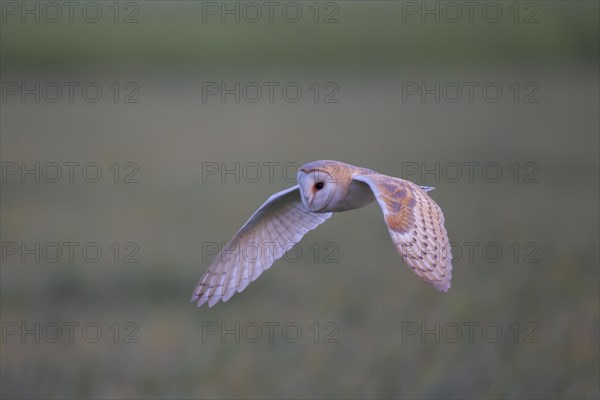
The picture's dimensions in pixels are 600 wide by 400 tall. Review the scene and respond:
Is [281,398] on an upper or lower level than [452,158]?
lower

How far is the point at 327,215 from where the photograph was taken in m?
6.16

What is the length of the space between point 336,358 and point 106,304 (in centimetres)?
231

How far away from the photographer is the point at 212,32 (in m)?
25.3

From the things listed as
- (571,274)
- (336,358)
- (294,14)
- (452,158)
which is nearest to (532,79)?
(294,14)

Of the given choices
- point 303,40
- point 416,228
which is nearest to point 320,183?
point 416,228

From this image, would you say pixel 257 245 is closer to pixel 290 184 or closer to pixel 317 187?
pixel 317 187

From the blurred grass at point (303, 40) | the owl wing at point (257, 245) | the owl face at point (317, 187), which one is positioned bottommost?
the owl wing at point (257, 245)

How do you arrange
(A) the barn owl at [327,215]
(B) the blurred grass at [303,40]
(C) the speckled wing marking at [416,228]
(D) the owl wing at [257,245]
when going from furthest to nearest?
(B) the blurred grass at [303,40] < (D) the owl wing at [257,245] < (A) the barn owl at [327,215] < (C) the speckled wing marking at [416,228]

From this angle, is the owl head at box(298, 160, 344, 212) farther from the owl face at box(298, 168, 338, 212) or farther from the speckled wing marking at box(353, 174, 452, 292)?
the speckled wing marking at box(353, 174, 452, 292)

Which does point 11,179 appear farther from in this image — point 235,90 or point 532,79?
point 532,79

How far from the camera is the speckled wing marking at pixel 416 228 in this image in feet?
13.7

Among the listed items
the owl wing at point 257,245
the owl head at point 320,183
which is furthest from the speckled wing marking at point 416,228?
the owl wing at point 257,245

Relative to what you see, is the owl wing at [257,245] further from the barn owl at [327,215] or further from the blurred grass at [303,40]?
the blurred grass at [303,40]

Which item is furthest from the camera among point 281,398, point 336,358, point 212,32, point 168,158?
point 212,32
